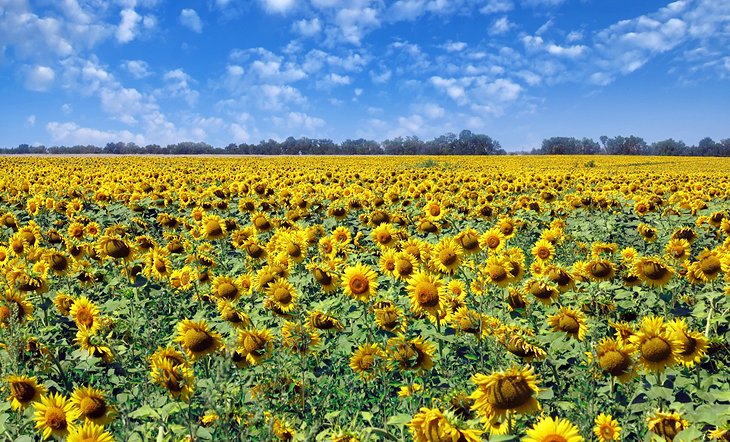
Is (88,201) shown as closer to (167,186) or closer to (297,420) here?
(167,186)

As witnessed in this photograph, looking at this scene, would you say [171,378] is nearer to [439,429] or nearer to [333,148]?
[439,429]

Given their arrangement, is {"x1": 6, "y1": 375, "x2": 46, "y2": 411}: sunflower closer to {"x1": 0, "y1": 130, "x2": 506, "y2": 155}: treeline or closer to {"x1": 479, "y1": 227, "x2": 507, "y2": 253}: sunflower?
{"x1": 479, "y1": 227, "x2": 507, "y2": 253}: sunflower

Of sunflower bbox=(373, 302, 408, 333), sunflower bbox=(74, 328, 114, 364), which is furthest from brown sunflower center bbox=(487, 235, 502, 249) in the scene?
sunflower bbox=(74, 328, 114, 364)

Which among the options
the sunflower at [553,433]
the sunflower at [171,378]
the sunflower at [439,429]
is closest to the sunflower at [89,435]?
the sunflower at [171,378]

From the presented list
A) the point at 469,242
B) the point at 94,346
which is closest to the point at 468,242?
the point at 469,242

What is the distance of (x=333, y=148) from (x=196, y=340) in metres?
98.7

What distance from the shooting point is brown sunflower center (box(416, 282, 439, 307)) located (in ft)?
12.3

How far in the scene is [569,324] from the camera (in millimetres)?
3551

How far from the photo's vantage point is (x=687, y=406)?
261cm

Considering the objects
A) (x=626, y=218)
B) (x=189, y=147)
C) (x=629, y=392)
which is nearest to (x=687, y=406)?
(x=629, y=392)

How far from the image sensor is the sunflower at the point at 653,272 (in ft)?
14.2

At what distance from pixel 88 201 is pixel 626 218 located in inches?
470

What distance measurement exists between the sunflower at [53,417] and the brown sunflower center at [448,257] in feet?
10.3

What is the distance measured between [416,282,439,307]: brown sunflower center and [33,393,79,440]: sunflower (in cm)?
234
